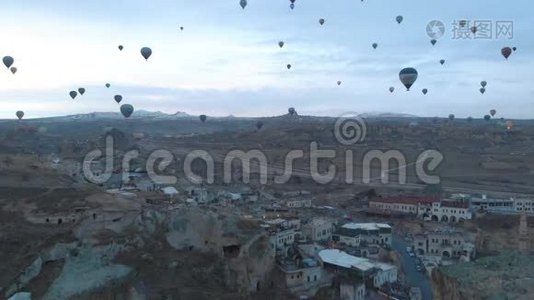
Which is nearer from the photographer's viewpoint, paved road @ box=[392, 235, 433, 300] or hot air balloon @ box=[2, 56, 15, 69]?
paved road @ box=[392, 235, 433, 300]

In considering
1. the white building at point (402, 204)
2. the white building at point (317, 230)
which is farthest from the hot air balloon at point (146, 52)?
the white building at point (402, 204)

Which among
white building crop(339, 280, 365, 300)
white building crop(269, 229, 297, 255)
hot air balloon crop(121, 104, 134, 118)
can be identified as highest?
hot air balloon crop(121, 104, 134, 118)

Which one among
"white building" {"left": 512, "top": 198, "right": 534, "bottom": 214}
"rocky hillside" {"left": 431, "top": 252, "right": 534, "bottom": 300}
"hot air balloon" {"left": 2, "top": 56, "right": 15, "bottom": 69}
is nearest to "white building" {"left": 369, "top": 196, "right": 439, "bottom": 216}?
"white building" {"left": 512, "top": 198, "right": 534, "bottom": 214}

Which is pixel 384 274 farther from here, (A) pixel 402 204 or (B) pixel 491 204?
(B) pixel 491 204

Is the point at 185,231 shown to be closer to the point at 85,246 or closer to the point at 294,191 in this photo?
the point at 85,246

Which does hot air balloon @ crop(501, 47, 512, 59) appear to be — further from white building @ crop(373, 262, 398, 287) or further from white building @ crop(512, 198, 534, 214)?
white building @ crop(373, 262, 398, 287)

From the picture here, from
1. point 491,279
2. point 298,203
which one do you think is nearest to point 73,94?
point 298,203
